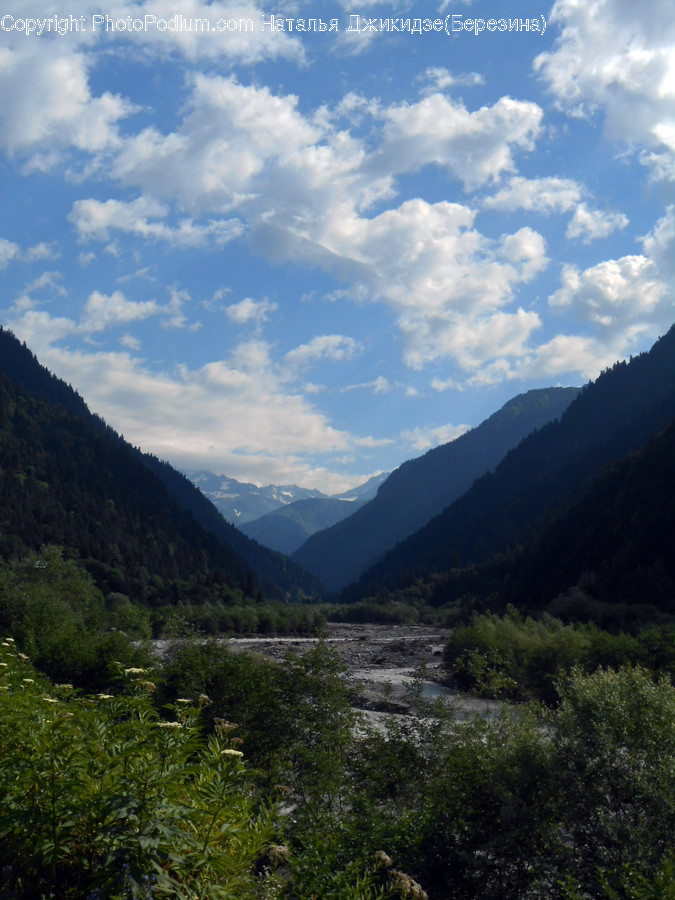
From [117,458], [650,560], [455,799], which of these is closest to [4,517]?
[117,458]

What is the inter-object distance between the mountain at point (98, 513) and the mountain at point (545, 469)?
45621 mm

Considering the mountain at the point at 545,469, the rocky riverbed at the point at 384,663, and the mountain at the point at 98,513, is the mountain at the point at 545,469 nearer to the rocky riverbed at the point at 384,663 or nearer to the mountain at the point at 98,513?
the mountain at the point at 98,513

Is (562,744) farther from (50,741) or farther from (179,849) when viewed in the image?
(50,741)

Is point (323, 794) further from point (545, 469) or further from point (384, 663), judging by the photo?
point (545, 469)

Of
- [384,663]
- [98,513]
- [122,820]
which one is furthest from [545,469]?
[122,820]

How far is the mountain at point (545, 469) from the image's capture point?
13262 centimetres

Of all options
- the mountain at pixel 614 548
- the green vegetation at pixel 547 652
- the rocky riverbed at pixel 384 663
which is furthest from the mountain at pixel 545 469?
the green vegetation at pixel 547 652

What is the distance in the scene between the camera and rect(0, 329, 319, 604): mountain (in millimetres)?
93375

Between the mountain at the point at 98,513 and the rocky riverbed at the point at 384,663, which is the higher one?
the mountain at the point at 98,513

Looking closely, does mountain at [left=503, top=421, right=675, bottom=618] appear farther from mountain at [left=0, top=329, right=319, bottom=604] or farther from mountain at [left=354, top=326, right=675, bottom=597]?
mountain at [left=0, top=329, right=319, bottom=604]

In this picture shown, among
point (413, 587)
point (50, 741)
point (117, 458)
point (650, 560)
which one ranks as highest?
point (117, 458)

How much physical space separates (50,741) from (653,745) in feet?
20.7

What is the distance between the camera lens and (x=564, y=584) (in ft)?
201

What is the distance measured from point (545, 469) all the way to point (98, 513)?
113288 mm
